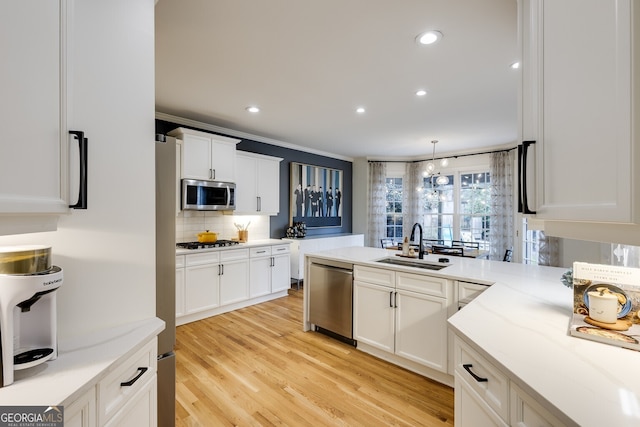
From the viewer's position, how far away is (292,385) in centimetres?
230

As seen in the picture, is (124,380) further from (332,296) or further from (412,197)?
(412,197)

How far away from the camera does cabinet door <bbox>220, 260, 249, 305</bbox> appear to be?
3846mm

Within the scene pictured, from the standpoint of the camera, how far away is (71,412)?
785mm

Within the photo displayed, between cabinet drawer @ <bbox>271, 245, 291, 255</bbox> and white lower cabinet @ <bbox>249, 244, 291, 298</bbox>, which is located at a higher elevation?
cabinet drawer @ <bbox>271, 245, 291, 255</bbox>

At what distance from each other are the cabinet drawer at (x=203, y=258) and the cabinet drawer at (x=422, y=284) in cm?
236

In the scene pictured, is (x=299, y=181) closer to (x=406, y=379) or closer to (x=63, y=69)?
(x=406, y=379)

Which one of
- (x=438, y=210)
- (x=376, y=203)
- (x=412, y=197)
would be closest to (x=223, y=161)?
(x=376, y=203)

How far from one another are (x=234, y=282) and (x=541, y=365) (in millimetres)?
3592

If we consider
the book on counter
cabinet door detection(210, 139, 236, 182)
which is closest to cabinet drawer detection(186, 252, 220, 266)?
cabinet door detection(210, 139, 236, 182)

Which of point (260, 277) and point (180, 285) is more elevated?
point (180, 285)

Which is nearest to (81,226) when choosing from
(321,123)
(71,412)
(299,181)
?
(71,412)

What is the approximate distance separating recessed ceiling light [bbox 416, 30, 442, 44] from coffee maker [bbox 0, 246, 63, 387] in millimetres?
2400

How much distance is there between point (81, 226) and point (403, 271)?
2192mm

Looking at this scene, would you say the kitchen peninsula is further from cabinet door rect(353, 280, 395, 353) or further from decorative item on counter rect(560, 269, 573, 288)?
cabinet door rect(353, 280, 395, 353)
